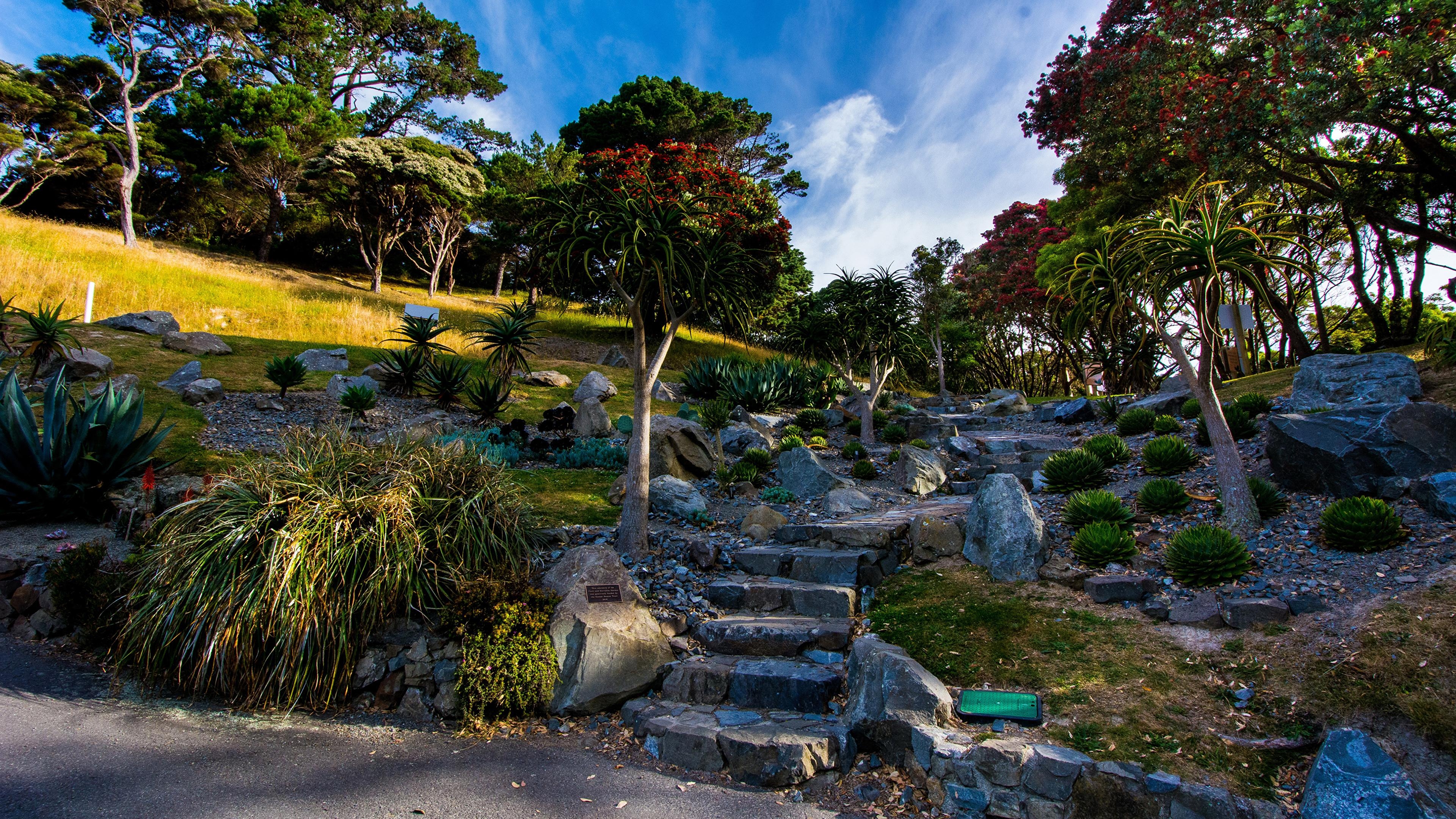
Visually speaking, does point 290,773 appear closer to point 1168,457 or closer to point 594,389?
point 1168,457

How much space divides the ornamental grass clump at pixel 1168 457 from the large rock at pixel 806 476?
344 centimetres

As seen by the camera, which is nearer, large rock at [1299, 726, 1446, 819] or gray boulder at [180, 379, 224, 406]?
large rock at [1299, 726, 1446, 819]

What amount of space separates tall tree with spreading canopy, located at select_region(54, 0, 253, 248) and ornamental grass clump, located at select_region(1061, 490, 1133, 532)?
102 feet

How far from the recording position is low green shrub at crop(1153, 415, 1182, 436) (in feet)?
28.1

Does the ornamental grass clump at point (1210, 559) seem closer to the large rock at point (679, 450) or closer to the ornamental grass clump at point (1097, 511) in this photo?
the ornamental grass clump at point (1097, 511)

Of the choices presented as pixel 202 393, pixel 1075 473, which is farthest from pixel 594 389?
pixel 1075 473

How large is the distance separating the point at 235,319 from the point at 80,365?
296 inches

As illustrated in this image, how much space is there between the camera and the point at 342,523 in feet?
13.7

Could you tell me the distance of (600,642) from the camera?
13.7 feet

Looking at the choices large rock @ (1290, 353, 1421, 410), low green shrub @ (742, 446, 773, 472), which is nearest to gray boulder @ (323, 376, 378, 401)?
low green shrub @ (742, 446, 773, 472)

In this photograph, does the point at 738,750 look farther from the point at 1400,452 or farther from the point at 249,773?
the point at 1400,452

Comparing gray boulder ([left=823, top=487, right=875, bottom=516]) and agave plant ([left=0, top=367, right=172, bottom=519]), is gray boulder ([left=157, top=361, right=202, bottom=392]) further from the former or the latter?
gray boulder ([left=823, top=487, right=875, bottom=516])

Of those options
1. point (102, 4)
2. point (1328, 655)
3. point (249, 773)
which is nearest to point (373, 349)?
point (249, 773)

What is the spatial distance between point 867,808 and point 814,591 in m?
1.94
